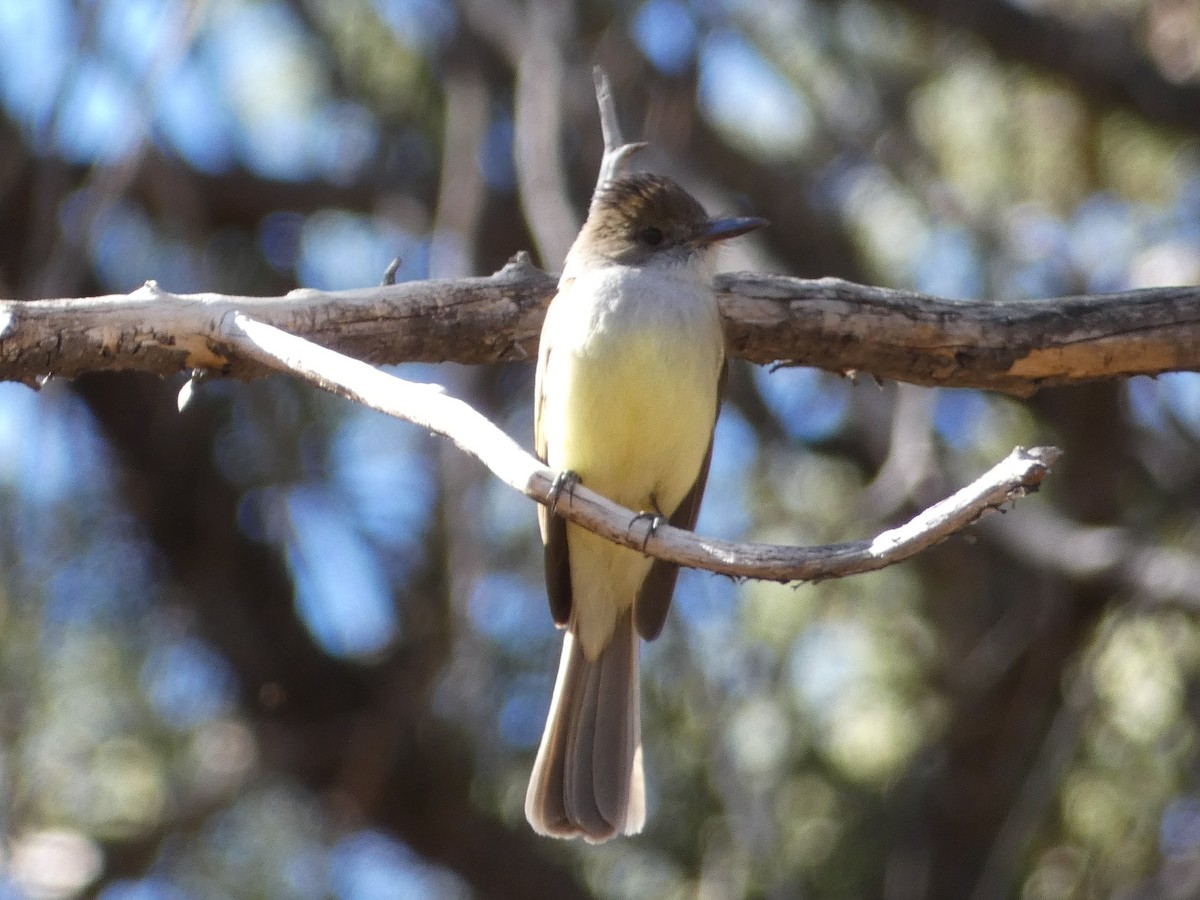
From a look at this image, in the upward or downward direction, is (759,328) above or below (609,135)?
below

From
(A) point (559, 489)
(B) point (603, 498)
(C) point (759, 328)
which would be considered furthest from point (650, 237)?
(A) point (559, 489)

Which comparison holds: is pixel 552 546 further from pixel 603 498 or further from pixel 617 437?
pixel 603 498

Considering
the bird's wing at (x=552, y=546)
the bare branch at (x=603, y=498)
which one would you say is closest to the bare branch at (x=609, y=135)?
the bird's wing at (x=552, y=546)

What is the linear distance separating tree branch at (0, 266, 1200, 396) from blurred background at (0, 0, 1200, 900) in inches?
31.7

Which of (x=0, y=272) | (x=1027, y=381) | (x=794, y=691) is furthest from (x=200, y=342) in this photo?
(x=794, y=691)

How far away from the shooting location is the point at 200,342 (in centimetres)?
364

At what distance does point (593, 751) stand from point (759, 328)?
1.20 metres

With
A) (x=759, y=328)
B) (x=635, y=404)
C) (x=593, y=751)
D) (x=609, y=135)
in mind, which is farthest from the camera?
(x=593, y=751)

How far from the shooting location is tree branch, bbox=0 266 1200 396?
363 centimetres

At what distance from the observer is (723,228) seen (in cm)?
436

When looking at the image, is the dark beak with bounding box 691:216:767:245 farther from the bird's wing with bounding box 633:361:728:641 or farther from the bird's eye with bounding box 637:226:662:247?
the bird's wing with bounding box 633:361:728:641

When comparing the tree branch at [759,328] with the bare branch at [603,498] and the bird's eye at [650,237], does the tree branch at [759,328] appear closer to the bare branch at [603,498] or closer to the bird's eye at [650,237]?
the bare branch at [603,498]

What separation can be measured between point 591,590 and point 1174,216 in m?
2.95

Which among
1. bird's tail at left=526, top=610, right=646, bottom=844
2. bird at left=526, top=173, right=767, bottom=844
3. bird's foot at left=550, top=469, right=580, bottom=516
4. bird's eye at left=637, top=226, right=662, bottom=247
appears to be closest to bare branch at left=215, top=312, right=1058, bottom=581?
bird's foot at left=550, top=469, right=580, bottom=516
